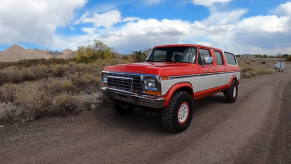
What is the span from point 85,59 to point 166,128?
16.0 m

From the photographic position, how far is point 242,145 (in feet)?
12.3

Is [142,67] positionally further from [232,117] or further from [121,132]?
[232,117]

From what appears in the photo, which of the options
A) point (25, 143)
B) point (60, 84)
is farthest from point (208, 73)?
point (60, 84)

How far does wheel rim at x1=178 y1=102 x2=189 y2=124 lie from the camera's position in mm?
4348

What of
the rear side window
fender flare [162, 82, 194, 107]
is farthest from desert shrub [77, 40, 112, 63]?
fender flare [162, 82, 194, 107]

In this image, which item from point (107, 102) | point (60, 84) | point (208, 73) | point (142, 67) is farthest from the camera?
point (60, 84)

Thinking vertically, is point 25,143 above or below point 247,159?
above

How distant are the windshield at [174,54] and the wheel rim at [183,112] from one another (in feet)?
4.04

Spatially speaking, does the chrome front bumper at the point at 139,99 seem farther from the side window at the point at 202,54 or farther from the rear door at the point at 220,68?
the rear door at the point at 220,68

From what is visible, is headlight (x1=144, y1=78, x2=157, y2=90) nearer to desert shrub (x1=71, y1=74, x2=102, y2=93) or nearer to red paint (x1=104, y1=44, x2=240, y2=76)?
red paint (x1=104, y1=44, x2=240, y2=76)

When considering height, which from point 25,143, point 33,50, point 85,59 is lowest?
point 25,143

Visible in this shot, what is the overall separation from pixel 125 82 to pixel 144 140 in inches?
51.9

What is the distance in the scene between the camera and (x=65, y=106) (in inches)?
211

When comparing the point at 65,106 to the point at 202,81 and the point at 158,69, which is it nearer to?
the point at 158,69
